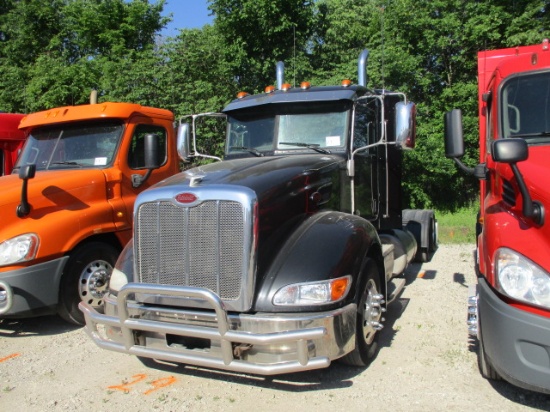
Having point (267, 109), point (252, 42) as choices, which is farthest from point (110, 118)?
point (252, 42)

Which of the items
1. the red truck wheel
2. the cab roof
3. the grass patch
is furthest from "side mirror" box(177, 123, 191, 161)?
the grass patch

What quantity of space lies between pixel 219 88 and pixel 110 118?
24.9 feet

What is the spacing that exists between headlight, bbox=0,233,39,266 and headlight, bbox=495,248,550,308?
4.21 metres

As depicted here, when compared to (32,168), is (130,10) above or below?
above

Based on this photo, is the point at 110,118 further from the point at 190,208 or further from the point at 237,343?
the point at 237,343

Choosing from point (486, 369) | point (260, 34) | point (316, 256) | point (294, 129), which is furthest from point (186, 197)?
point (260, 34)

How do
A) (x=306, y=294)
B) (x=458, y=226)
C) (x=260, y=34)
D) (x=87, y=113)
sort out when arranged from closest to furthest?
(x=306, y=294), (x=87, y=113), (x=458, y=226), (x=260, y=34)

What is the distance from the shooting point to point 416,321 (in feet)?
17.5

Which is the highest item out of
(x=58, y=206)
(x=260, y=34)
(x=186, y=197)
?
(x=260, y=34)

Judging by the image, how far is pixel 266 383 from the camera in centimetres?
389

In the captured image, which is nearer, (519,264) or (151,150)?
(519,264)

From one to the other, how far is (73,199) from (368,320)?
347 cm

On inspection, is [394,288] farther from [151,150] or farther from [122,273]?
[151,150]

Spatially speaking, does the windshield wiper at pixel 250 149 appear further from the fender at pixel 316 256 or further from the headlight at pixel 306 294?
the headlight at pixel 306 294
